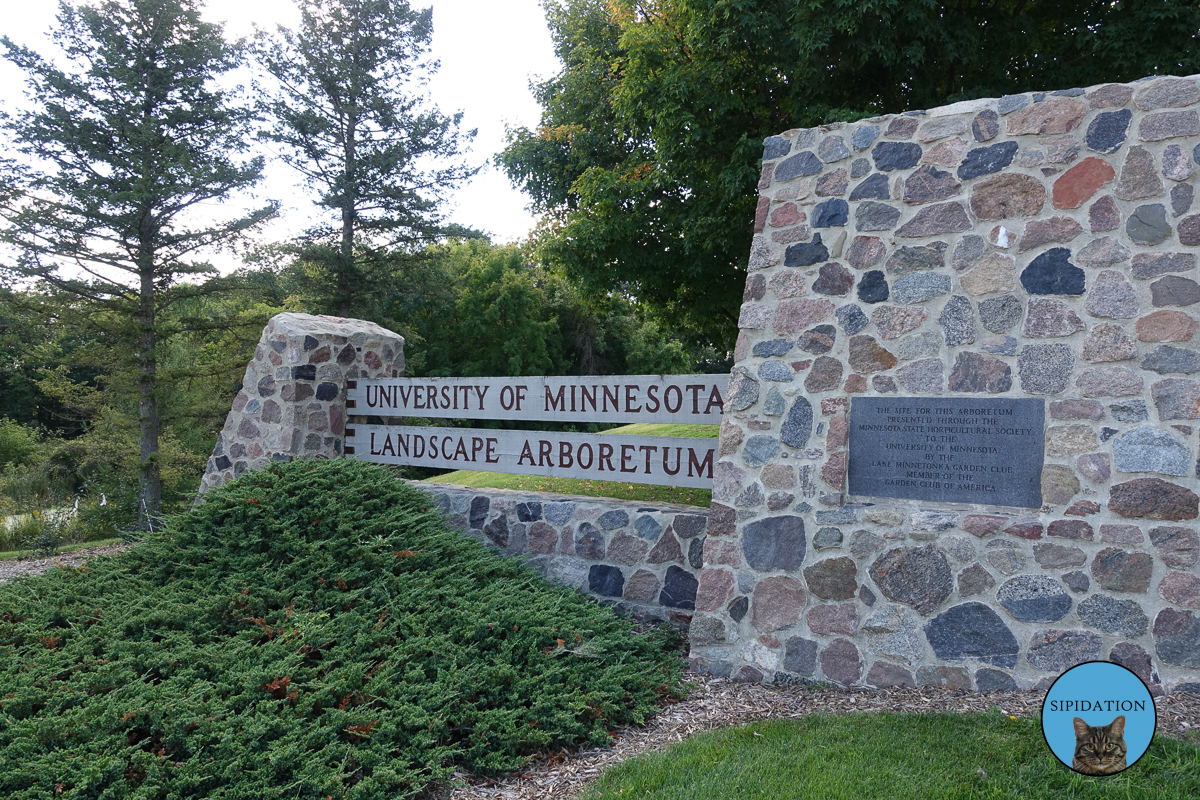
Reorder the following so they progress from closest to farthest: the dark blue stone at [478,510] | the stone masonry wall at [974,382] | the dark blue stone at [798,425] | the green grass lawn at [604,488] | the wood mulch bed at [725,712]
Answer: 1. the wood mulch bed at [725,712]
2. the stone masonry wall at [974,382]
3. the dark blue stone at [798,425]
4. the dark blue stone at [478,510]
5. the green grass lawn at [604,488]

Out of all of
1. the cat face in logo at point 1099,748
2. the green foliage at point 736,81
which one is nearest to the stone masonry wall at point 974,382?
the cat face in logo at point 1099,748

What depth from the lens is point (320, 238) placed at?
838 inches

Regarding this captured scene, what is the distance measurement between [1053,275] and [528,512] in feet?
13.1

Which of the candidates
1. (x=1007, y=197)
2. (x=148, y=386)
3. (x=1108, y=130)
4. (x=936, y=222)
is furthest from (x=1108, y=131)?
(x=148, y=386)

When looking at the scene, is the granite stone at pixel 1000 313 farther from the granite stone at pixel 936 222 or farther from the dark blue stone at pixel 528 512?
the dark blue stone at pixel 528 512

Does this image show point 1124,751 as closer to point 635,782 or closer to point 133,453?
point 635,782

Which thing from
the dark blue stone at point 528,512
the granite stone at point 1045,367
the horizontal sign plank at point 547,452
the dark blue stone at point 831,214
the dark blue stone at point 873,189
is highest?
the dark blue stone at point 873,189

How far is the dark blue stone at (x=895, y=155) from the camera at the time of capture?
14.0 ft

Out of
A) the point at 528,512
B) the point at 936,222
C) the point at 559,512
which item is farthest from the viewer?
the point at 528,512

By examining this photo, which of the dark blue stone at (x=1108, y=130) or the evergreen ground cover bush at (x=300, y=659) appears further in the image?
the dark blue stone at (x=1108, y=130)

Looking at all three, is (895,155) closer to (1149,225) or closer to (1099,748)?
(1149,225)

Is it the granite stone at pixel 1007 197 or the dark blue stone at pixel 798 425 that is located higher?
the granite stone at pixel 1007 197

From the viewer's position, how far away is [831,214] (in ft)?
14.6

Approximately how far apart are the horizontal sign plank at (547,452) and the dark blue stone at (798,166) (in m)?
1.86
